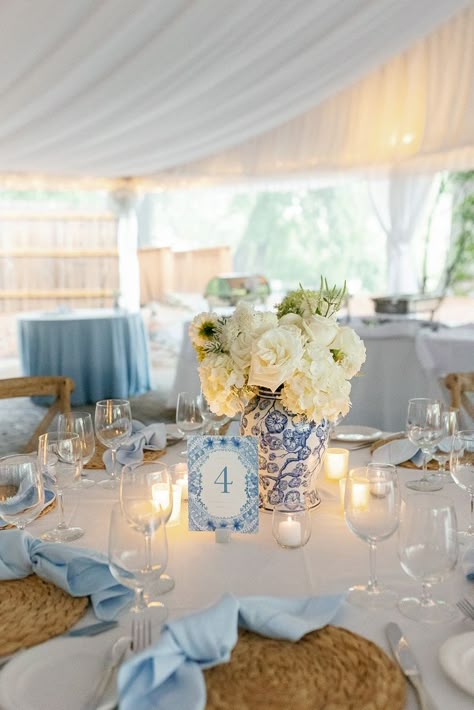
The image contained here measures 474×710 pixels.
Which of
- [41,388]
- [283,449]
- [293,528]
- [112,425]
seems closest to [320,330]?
[283,449]

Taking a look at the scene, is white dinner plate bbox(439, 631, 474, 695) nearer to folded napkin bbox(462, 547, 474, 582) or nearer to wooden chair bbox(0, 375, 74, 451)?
folded napkin bbox(462, 547, 474, 582)

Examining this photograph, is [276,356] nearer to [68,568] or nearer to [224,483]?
[224,483]

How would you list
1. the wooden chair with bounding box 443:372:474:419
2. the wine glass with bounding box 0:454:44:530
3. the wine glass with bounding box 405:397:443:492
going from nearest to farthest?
the wine glass with bounding box 0:454:44:530 < the wine glass with bounding box 405:397:443:492 < the wooden chair with bounding box 443:372:474:419

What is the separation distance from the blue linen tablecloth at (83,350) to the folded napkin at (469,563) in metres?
5.05

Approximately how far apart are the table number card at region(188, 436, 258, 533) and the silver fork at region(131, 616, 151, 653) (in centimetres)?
41

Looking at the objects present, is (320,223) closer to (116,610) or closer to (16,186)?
(16,186)

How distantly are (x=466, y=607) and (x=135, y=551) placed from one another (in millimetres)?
505

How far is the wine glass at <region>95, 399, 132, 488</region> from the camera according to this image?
1.71m

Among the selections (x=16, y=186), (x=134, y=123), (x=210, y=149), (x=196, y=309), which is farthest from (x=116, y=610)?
(x=196, y=309)

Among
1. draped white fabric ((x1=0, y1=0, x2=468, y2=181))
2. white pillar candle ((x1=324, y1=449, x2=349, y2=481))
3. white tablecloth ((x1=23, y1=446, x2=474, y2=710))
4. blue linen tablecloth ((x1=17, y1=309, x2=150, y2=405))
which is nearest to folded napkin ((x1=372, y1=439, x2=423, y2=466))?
white pillar candle ((x1=324, y1=449, x2=349, y2=481))

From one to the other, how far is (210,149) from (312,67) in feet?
7.26

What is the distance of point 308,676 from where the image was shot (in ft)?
2.94

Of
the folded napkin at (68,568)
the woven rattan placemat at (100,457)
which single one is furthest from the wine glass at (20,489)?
the woven rattan placemat at (100,457)

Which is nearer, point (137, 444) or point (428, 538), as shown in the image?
point (428, 538)
